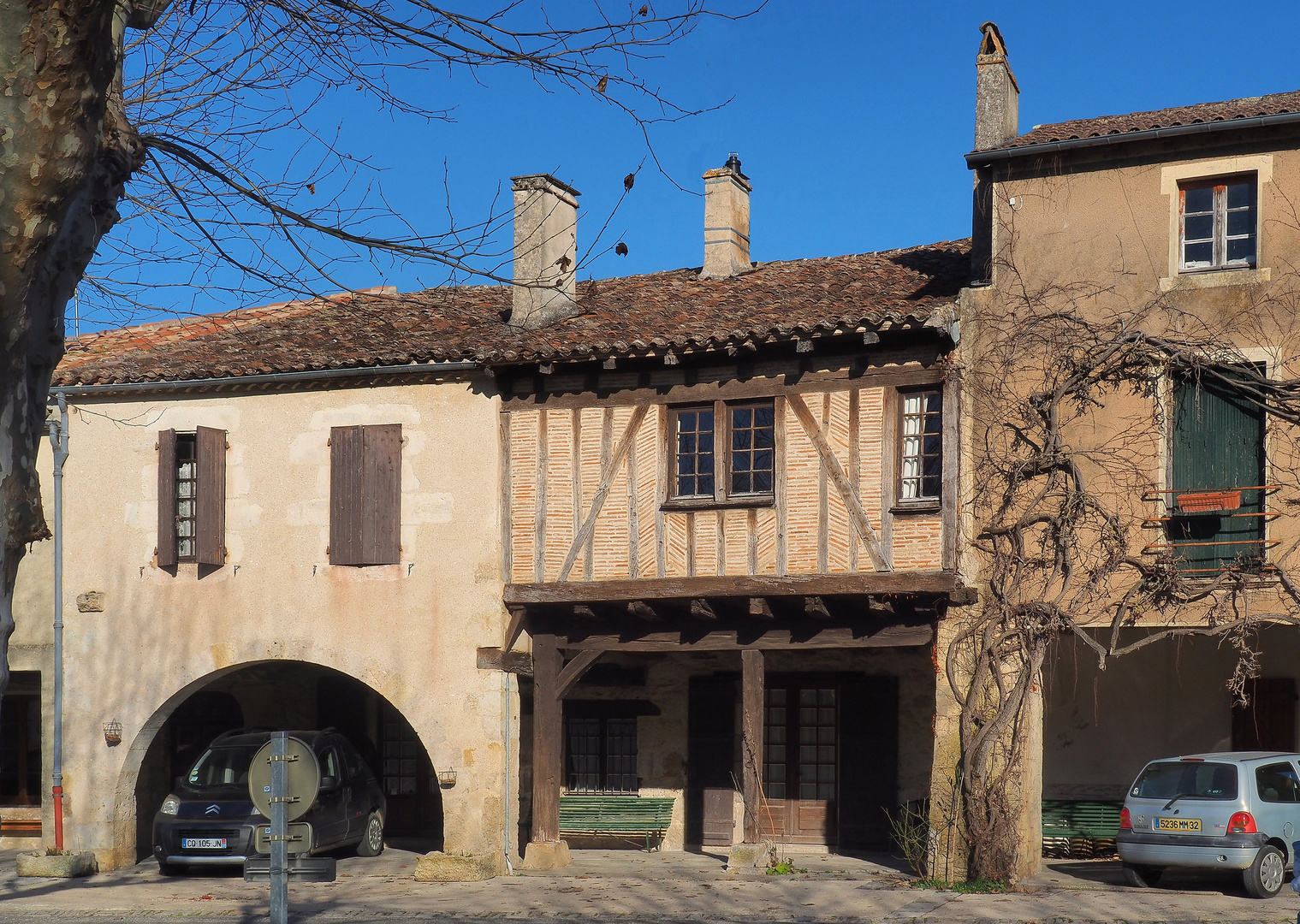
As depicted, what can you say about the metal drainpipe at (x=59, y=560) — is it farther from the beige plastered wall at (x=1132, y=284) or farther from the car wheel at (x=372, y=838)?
the beige plastered wall at (x=1132, y=284)

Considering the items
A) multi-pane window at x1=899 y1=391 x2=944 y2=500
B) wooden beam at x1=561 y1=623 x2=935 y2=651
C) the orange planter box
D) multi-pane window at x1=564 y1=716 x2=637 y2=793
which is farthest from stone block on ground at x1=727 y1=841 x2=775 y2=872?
the orange planter box

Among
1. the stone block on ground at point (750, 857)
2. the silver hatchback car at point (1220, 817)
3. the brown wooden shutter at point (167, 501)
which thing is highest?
the brown wooden shutter at point (167, 501)

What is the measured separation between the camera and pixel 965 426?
14453 millimetres

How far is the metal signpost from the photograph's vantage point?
8008 mm

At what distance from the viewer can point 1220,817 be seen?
13.1 m

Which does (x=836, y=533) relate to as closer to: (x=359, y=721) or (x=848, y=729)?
(x=848, y=729)

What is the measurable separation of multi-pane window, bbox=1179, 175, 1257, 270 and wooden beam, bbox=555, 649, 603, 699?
7.32 metres

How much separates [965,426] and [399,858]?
27.9ft

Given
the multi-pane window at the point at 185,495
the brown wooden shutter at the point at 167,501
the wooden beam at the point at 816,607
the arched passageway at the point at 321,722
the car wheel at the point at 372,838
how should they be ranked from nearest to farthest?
1. the wooden beam at the point at 816,607
2. the brown wooden shutter at the point at 167,501
3. the multi-pane window at the point at 185,495
4. the car wheel at the point at 372,838
5. the arched passageway at the point at 321,722

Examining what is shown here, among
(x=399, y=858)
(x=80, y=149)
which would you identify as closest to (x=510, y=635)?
(x=399, y=858)

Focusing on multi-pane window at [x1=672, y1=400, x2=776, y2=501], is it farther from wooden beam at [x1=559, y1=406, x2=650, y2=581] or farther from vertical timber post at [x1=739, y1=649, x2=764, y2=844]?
vertical timber post at [x1=739, y1=649, x2=764, y2=844]

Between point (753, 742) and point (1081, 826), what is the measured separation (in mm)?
4422

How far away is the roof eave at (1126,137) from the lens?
13.5 meters

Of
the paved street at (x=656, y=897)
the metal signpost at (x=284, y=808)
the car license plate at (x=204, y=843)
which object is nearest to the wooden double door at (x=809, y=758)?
the paved street at (x=656, y=897)
